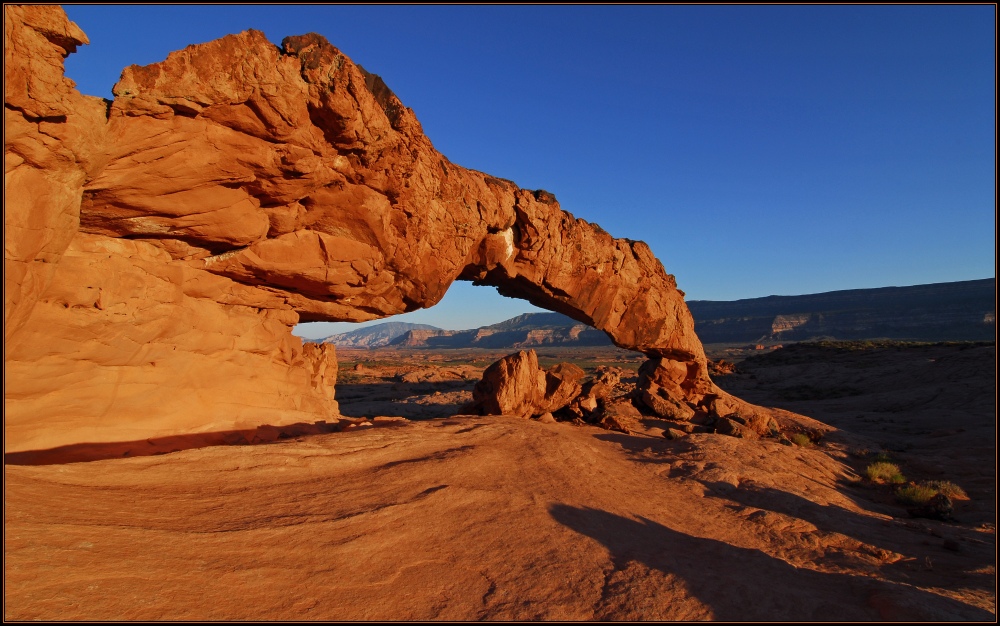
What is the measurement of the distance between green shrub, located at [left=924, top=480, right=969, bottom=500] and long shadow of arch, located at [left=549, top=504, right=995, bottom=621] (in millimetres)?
8569

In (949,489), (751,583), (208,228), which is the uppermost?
(208,228)

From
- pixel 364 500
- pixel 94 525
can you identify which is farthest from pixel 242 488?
pixel 94 525

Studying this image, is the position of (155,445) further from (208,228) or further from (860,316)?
(860,316)

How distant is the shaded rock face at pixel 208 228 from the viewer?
7.14 metres

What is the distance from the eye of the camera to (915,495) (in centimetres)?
1149

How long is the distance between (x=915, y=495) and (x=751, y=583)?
854 cm

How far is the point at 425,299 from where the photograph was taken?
14438 millimetres

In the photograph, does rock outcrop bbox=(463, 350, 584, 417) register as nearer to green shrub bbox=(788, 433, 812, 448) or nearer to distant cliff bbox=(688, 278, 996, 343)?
green shrub bbox=(788, 433, 812, 448)

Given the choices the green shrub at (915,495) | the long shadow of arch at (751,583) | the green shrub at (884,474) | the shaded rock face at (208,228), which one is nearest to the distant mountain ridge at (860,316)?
the green shrub at (884,474)

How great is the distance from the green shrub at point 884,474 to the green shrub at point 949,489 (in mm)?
642

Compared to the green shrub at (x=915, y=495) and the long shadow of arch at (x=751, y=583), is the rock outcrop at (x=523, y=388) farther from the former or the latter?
the green shrub at (x=915, y=495)

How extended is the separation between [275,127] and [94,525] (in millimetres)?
6941

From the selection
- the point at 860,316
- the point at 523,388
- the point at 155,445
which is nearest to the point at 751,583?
the point at 155,445

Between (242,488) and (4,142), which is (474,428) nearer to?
(242,488)
